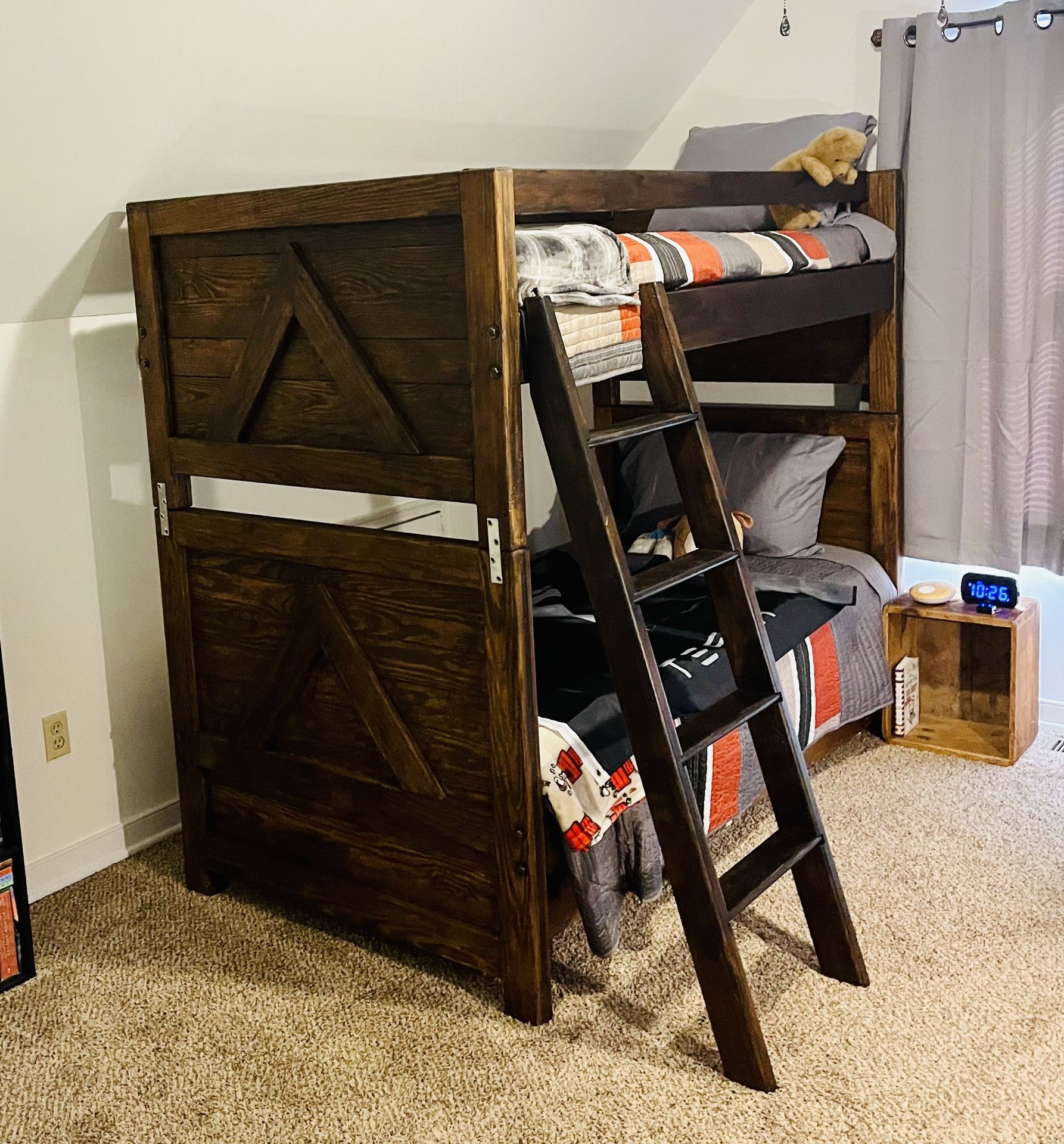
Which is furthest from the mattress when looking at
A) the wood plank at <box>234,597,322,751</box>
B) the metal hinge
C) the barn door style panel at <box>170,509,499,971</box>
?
the metal hinge

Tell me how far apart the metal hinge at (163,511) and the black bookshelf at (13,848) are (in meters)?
0.40

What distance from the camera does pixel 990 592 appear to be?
3.21 meters

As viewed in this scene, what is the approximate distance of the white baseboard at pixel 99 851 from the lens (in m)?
2.69

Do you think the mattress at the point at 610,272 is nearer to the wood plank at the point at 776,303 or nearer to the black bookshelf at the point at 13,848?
the wood plank at the point at 776,303

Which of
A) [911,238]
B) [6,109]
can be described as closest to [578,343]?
[6,109]

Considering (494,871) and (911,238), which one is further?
(911,238)

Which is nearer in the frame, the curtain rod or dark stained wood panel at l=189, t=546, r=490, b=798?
dark stained wood panel at l=189, t=546, r=490, b=798

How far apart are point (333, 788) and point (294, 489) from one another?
1016mm

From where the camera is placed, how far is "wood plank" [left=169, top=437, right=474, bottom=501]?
207cm

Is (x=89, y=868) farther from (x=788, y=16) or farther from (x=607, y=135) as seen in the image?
(x=788, y=16)

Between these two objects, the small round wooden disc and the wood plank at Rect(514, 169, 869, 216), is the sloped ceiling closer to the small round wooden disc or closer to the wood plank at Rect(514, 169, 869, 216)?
the wood plank at Rect(514, 169, 869, 216)

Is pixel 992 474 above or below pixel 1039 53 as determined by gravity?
below

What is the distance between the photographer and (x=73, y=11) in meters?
2.07

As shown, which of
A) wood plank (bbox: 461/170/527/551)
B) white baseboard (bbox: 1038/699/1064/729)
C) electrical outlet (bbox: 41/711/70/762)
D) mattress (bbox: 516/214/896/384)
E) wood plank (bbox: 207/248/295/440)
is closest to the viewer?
wood plank (bbox: 461/170/527/551)
